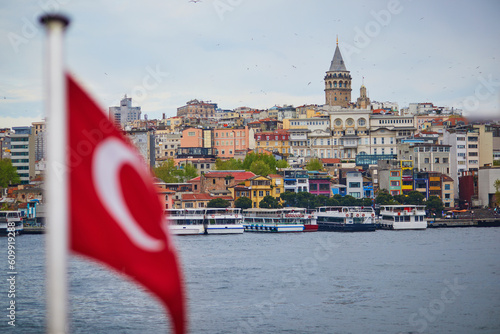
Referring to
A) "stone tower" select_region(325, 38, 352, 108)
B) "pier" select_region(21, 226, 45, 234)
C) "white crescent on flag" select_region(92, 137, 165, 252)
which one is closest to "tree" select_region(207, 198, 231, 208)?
"pier" select_region(21, 226, 45, 234)

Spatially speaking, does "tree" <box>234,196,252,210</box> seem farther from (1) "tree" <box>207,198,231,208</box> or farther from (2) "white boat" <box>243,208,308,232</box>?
(2) "white boat" <box>243,208,308,232</box>

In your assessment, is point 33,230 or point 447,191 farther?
point 447,191

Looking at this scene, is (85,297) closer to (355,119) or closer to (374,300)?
(374,300)

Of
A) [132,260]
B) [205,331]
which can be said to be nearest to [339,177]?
[205,331]

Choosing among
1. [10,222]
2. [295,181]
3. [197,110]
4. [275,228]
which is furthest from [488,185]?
[197,110]

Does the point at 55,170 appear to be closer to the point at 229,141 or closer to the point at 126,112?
the point at 229,141

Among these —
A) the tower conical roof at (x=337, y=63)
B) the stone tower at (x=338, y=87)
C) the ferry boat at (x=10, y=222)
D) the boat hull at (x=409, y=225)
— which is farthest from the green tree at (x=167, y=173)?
the tower conical roof at (x=337, y=63)

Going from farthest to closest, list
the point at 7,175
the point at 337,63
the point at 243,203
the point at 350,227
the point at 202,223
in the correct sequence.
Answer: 1. the point at 337,63
2. the point at 7,175
3. the point at 243,203
4. the point at 350,227
5. the point at 202,223

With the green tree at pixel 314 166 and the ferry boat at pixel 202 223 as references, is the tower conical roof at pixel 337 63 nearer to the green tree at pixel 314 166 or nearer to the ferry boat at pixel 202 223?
the green tree at pixel 314 166
